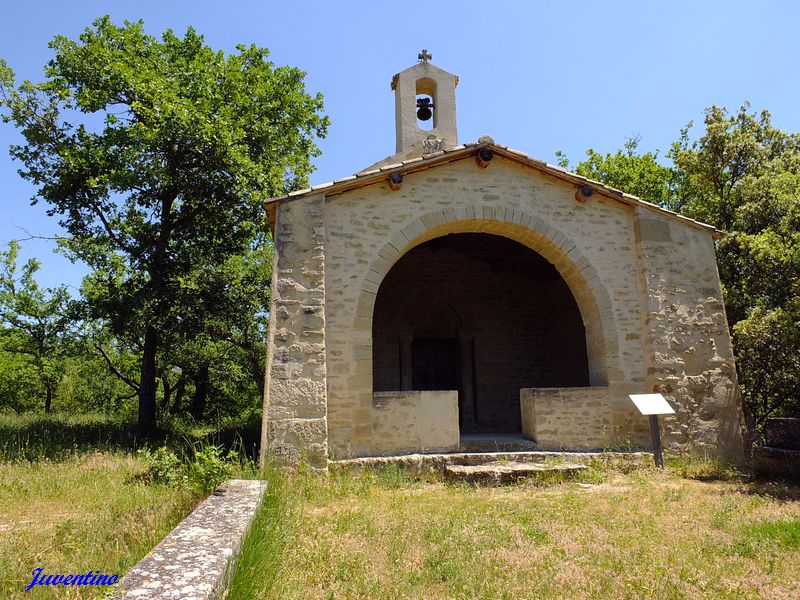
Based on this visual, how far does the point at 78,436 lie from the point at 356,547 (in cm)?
893

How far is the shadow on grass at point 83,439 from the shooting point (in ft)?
30.1

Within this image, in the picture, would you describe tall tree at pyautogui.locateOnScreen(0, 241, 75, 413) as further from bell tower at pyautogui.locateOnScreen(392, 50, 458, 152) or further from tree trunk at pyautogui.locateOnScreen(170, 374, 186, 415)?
bell tower at pyautogui.locateOnScreen(392, 50, 458, 152)

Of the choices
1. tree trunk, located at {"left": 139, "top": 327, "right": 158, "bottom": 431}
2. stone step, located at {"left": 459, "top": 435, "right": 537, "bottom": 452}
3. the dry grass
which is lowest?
the dry grass

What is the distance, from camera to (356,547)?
431 centimetres

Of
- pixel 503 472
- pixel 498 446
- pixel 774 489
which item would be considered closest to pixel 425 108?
pixel 498 446

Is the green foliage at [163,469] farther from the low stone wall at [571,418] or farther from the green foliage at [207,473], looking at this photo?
the low stone wall at [571,418]

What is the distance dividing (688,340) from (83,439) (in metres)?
10.8

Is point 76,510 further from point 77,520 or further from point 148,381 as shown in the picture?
point 148,381

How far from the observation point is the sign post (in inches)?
291

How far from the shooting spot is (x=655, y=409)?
291 inches

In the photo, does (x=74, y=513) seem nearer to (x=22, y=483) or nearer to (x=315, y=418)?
(x=22, y=483)

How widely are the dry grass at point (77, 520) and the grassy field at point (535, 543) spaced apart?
0.93 m

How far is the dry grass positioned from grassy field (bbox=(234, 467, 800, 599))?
928 millimetres
